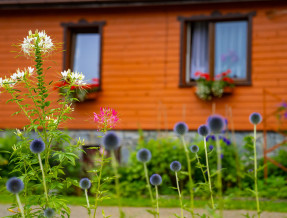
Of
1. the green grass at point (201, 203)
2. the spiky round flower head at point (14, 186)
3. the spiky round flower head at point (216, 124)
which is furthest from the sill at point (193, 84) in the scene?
the spiky round flower head at point (14, 186)

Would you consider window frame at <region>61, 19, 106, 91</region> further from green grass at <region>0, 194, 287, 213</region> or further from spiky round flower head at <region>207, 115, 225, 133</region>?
spiky round flower head at <region>207, 115, 225, 133</region>

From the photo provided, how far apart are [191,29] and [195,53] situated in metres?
0.56

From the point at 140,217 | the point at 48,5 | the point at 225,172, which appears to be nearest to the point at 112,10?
the point at 48,5

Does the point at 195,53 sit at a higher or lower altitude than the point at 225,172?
higher

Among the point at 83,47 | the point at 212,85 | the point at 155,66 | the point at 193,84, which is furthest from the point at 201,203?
the point at 83,47

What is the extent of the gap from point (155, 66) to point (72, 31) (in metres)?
2.25

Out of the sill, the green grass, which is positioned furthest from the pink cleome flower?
the sill

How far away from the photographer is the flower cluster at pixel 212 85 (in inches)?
347

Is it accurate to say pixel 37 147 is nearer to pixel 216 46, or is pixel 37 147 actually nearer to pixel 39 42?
pixel 39 42

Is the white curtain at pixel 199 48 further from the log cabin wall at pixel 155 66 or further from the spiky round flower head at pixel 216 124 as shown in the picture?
the spiky round flower head at pixel 216 124

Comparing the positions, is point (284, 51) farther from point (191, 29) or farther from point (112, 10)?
point (112, 10)

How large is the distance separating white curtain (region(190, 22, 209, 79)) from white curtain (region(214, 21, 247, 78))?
0.25 meters

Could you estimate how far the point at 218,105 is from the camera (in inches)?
356

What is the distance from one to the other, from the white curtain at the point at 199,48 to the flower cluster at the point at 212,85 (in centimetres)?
38
